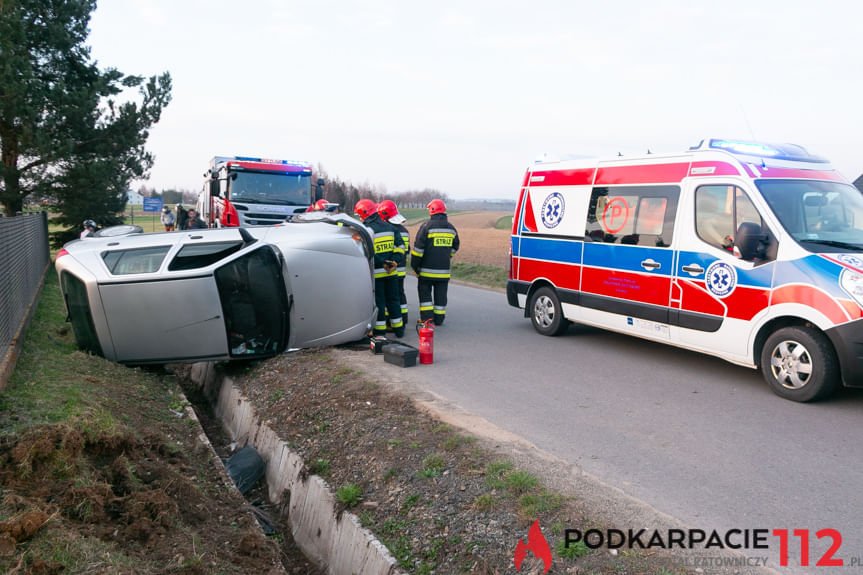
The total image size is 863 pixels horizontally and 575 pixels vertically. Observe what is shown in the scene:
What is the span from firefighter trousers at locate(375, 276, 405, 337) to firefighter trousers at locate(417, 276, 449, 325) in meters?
0.55

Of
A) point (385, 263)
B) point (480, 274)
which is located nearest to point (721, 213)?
point (385, 263)

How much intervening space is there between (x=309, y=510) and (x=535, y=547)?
2.18 meters

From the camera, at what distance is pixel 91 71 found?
68.7ft

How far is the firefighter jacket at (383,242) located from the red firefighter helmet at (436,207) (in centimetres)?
86

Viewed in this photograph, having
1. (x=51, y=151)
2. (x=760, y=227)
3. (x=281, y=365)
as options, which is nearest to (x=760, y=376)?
(x=760, y=227)

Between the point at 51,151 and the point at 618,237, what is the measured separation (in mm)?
16698

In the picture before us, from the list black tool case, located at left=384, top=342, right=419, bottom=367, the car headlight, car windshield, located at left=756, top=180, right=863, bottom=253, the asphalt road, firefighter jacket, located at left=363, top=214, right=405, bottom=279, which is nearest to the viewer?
the asphalt road

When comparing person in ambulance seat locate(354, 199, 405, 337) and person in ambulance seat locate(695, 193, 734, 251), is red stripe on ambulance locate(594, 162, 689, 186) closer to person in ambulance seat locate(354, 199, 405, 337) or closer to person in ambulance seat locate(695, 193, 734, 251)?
person in ambulance seat locate(695, 193, 734, 251)

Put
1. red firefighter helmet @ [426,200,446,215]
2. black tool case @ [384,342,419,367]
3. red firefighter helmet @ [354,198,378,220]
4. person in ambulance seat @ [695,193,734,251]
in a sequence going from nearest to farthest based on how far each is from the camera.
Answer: person in ambulance seat @ [695,193,734,251]
black tool case @ [384,342,419,367]
red firefighter helmet @ [354,198,378,220]
red firefighter helmet @ [426,200,446,215]

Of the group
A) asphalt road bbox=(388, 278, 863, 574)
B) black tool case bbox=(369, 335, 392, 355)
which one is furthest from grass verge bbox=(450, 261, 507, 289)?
black tool case bbox=(369, 335, 392, 355)

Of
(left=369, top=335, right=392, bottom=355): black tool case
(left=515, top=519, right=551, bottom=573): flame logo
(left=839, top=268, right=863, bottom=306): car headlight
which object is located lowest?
(left=369, top=335, right=392, bottom=355): black tool case

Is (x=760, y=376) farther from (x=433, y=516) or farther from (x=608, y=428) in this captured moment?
(x=433, y=516)

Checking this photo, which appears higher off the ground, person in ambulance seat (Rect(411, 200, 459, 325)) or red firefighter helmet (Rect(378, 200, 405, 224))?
red firefighter helmet (Rect(378, 200, 405, 224))

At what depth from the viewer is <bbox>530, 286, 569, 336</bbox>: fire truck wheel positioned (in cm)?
931
